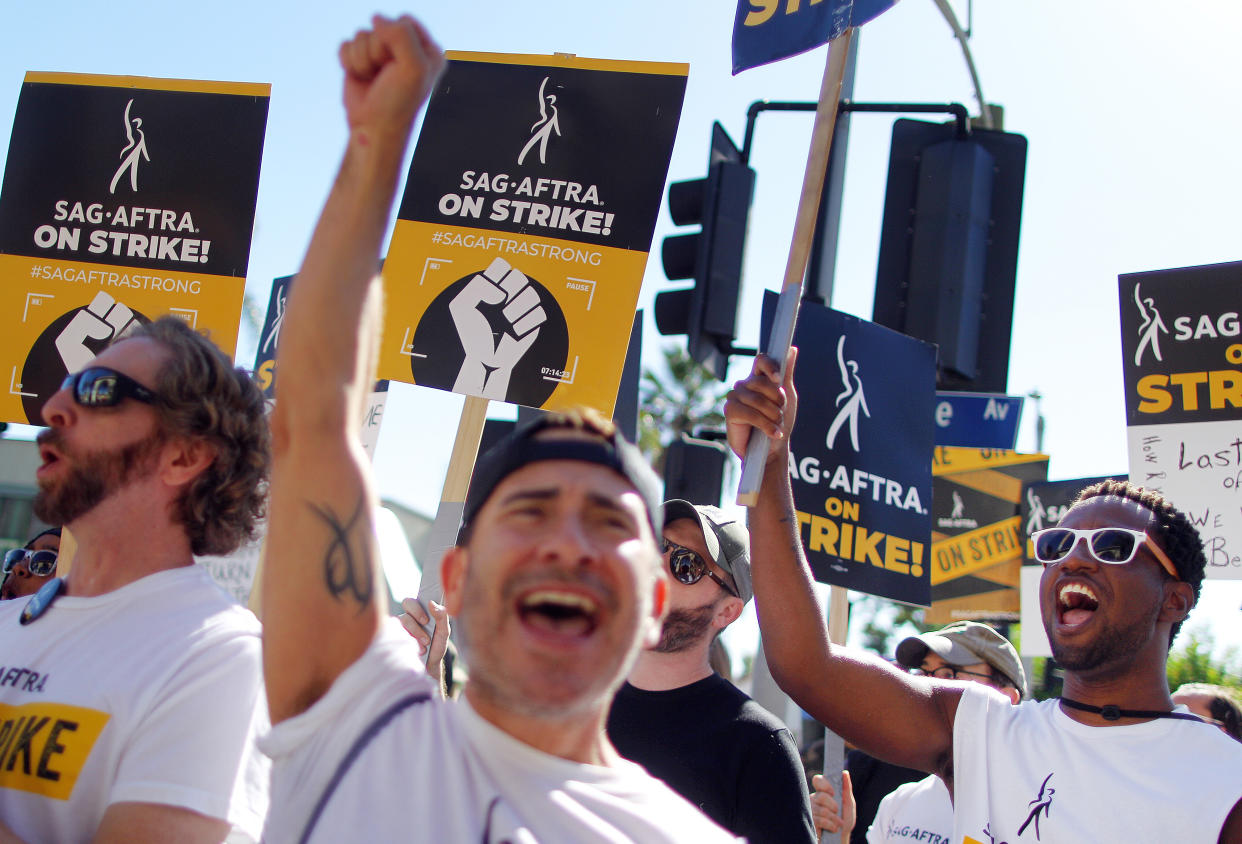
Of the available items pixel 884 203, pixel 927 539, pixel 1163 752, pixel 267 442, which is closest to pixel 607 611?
pixel 267 442

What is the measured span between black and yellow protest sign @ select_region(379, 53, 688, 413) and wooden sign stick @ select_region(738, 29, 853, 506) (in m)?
0.93

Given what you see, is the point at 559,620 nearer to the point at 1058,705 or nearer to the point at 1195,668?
the point at 1058,705

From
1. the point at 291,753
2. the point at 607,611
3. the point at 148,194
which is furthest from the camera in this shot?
the point at 148,194

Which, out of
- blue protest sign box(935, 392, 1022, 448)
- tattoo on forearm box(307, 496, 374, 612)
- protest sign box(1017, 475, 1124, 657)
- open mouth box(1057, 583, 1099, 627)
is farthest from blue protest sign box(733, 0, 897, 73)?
blue protest sign box(935, 392, 1022, 448)

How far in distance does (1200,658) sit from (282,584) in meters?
18.6

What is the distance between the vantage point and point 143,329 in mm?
2469

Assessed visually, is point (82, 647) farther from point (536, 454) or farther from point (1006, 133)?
point (1006, 133)

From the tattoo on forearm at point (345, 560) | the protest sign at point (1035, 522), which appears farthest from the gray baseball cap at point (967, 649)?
the tattoo on forearm at point (345, 560)

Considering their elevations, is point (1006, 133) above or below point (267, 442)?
above

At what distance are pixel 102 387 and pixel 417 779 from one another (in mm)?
1229

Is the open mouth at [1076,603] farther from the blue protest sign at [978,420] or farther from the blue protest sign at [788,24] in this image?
the blue protest sign at [978,420]

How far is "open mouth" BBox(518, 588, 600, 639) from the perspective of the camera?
1.58m

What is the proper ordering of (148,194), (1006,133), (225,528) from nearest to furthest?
1. (225,528)
2. (148,194)
3. (1006,133)

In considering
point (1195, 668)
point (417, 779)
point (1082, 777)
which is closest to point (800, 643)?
point (1082, 777)
